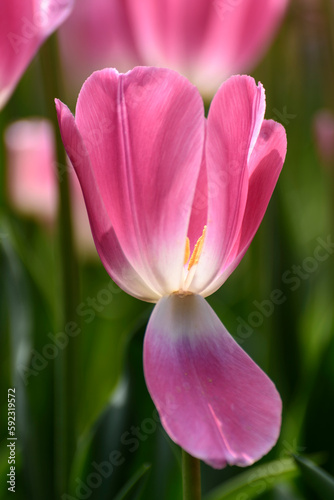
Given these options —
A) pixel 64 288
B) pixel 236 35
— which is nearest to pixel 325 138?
pixel 236 35

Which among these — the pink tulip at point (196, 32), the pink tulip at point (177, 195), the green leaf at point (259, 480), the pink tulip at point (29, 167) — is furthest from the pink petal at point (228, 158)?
the pink tulip at point (29, 167)

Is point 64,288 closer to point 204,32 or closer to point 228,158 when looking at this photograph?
point 228,158

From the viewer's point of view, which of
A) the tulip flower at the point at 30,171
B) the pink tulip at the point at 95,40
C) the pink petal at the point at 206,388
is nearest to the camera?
the pink petal at the point at 206,388

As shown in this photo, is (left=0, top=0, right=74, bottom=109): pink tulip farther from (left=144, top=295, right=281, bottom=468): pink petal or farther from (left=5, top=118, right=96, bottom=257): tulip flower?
(left=5, top=118, right=96, bottom=257): tulip flower

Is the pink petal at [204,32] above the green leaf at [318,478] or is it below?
above

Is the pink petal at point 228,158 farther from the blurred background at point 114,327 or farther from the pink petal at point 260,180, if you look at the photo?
the blurred background at point 114,327
